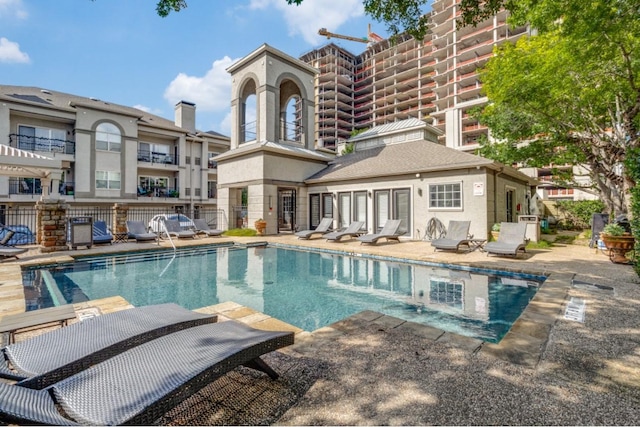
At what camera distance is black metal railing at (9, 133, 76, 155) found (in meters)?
20.8

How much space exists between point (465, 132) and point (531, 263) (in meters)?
43.2

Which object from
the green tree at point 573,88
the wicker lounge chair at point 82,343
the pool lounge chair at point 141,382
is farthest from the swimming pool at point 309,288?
the green tree at point 573,88

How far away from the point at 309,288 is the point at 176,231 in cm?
983

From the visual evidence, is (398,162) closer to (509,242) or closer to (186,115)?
(509,242)

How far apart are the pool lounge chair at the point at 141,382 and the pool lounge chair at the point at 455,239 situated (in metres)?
A: 9.14

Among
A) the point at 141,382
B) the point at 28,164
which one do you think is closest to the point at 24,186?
the point at 28,164

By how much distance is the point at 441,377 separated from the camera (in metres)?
2.66

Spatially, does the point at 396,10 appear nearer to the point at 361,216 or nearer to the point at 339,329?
the point at 339,329

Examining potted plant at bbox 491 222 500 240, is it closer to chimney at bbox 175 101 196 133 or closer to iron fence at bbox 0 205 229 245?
iron fence at bbox 0 205 229 245

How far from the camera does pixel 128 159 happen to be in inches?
984

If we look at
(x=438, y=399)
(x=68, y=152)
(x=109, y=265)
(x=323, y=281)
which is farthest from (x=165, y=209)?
(x=438, y=399)

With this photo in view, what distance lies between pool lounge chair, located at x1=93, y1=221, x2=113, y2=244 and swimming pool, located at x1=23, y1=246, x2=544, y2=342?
1.71 meters

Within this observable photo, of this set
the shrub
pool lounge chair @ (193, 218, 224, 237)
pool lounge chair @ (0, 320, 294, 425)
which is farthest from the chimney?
the shrub

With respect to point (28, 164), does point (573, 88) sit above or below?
above
